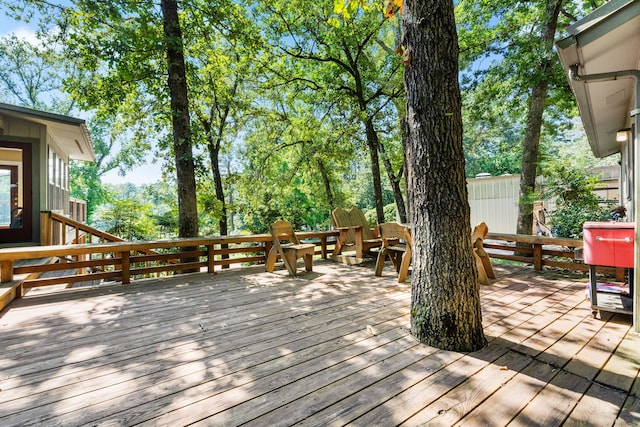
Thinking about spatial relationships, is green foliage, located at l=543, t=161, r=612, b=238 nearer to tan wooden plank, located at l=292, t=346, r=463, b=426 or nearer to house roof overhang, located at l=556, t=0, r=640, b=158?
house roof overhang, located at l=556, t=0, r=640, b=158

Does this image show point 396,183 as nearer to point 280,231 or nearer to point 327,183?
point 327,183

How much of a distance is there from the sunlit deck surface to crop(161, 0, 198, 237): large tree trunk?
2275 mm

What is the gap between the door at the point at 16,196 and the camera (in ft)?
19.2

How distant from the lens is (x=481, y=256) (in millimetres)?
4473

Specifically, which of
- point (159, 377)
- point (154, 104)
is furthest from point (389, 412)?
point (154, 104)

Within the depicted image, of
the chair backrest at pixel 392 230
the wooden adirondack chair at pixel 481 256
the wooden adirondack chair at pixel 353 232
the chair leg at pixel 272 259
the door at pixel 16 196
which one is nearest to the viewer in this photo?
the wooden adirondack chair at pixel 481 256

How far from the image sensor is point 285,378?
190cm

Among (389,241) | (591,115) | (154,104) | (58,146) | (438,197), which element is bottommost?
(389,241)

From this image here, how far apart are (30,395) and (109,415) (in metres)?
0.61

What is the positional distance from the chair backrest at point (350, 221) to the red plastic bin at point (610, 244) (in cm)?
357

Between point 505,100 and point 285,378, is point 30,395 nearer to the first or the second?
point 285,378

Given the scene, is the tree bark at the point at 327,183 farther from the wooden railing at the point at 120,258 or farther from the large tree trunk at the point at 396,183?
the wooden railing at the point at 120,258

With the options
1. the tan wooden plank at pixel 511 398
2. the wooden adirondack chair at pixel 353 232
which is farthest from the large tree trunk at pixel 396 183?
the tan wooden plank at pixel 511 398

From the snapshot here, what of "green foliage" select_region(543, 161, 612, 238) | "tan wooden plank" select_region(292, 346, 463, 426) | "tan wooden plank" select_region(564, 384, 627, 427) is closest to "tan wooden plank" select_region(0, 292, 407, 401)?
"tan wooden plank" select_region(292, 346, 463, 426)
